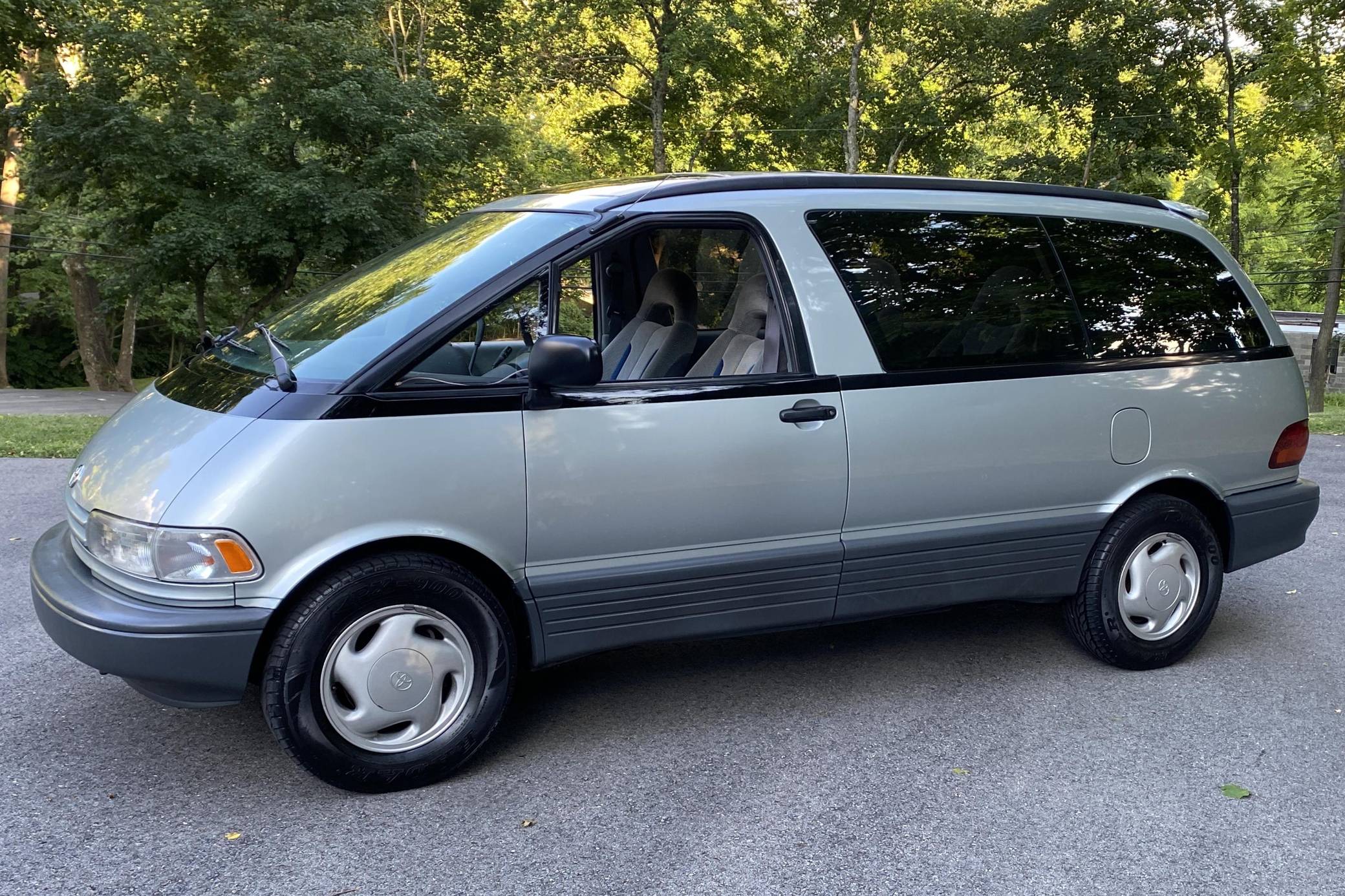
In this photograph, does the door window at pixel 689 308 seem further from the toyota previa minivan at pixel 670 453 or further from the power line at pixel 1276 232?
the power line at pixel 1276 232

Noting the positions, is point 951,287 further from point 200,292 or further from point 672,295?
point 200,292

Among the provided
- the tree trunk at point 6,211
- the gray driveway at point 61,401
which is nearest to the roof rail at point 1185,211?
the gray driveway at point 61,401

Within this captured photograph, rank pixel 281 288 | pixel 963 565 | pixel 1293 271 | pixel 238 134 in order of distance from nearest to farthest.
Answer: pixel 963 565 < pixel 238 134 < pixel 281 288 < pixel 1293 271

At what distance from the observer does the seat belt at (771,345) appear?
12.6 ft

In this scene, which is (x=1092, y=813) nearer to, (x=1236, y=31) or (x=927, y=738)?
(x=927, y=738)

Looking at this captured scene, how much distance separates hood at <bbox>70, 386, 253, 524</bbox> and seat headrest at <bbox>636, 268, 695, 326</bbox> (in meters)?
1.71

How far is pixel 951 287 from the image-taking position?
409cm

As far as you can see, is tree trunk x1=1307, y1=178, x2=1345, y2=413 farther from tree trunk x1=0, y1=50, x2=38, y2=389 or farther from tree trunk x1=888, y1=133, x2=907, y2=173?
tree trunk x1=0, y1=50, x2=38, y2=389

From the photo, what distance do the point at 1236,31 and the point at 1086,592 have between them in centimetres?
2420

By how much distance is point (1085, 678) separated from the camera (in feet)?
14.6

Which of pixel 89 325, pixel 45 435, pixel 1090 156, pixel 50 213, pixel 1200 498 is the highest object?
pixel 1090 156

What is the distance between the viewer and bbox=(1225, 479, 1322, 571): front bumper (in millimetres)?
4633

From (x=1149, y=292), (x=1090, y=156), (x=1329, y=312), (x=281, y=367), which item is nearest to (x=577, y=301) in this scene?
(x=281, y=367)

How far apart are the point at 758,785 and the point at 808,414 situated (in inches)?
47.8
